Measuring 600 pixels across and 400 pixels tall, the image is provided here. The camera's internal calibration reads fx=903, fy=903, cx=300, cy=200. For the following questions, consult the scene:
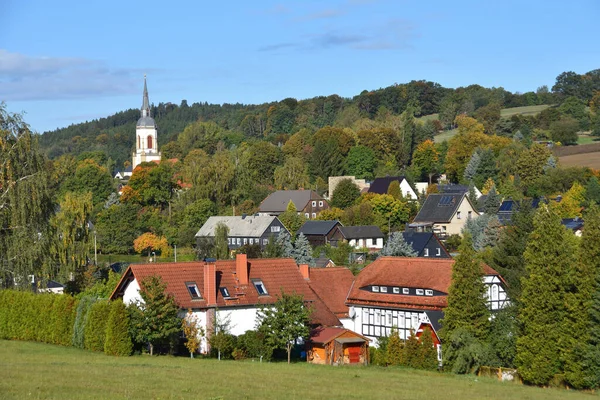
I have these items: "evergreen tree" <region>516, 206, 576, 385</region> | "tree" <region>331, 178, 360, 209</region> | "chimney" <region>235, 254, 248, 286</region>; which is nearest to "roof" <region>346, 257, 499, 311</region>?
"evergreen tree" <region>516, 206, 576, 385</region>

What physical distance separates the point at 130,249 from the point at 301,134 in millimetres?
45229

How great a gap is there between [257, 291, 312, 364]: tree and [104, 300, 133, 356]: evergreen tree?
233 inches

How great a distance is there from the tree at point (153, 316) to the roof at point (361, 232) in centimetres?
4502

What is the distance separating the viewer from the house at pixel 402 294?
147 ft

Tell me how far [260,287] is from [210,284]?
3207 millimetres

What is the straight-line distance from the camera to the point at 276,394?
84.5ft

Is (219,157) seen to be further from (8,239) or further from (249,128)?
(249,128)

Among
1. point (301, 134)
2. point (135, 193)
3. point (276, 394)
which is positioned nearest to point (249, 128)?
point (301, 134)

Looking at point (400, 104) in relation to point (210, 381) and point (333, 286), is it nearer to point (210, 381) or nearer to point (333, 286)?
point (333, 286)

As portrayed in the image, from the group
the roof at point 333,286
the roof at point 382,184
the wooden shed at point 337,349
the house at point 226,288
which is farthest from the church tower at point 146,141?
the wooden shed at point 337,349

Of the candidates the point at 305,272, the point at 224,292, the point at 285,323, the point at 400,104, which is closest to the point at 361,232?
the point at 305,272

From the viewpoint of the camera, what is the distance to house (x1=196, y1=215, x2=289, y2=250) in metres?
84.5

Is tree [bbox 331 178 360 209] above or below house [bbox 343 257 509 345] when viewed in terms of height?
above

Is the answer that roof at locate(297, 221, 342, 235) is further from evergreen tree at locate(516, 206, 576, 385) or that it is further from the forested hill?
the forested hill
